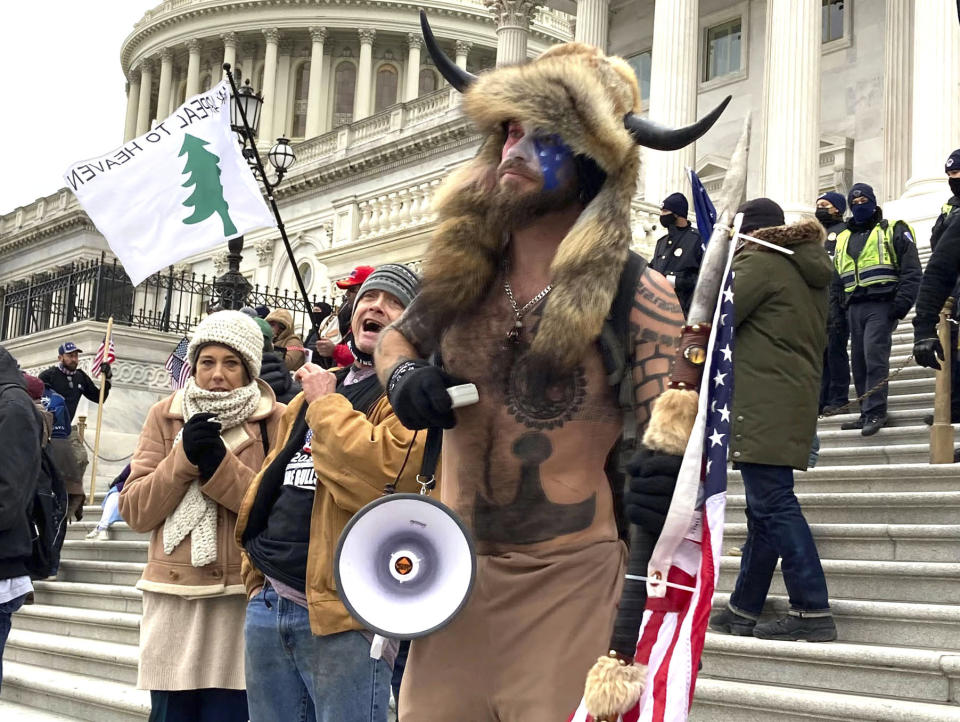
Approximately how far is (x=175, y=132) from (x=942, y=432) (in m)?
5.79

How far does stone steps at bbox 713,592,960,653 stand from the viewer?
5.47m

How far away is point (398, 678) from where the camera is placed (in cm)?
480

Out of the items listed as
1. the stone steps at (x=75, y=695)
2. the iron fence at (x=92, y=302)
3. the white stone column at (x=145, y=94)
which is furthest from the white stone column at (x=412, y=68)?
the stone steps at (x=75, y=695)

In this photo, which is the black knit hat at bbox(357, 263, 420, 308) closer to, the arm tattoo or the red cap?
the red cap

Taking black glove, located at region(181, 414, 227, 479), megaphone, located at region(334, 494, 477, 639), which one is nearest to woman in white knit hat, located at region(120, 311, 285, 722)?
black glove, located at region(181, 414, 227, 479)

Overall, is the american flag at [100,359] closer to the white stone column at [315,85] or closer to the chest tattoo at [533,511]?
the chest tattoo at [533,511]

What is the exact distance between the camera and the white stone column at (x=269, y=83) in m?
72.6

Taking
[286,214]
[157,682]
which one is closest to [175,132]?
[157,682]

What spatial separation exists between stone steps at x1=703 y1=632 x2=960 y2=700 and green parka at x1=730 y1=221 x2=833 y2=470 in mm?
848

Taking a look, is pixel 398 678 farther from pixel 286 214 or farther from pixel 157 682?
pixel 286 214

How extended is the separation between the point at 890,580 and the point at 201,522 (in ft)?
11.3

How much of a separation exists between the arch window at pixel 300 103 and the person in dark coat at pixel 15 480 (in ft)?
230

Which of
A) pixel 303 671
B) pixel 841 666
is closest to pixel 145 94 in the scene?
pixel 841 666

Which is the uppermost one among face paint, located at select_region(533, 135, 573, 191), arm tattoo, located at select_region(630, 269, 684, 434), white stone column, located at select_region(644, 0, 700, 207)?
white stone column, located at select_region(644, 0, 700, 207)
